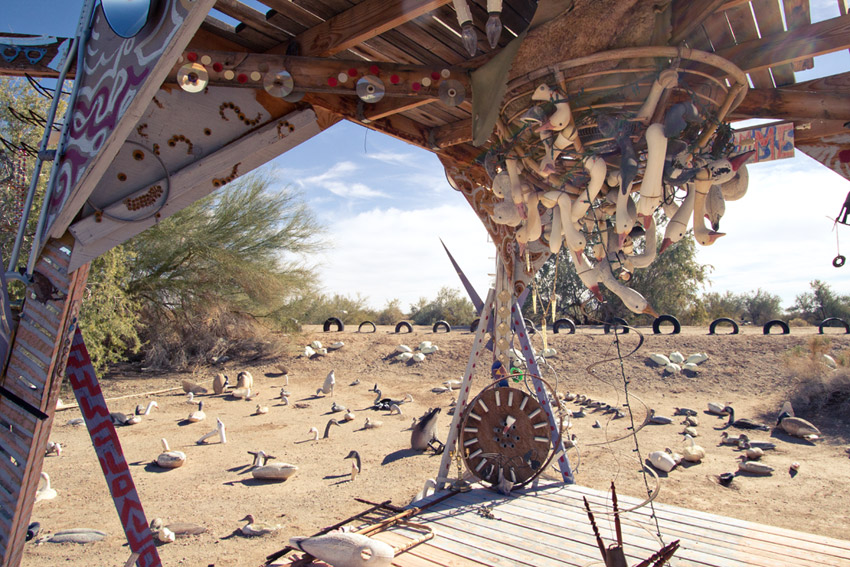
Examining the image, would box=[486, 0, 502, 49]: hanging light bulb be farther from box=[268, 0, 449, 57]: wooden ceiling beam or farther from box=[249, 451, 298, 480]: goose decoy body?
box=[249, 451, 298, 480]: goose decoy body

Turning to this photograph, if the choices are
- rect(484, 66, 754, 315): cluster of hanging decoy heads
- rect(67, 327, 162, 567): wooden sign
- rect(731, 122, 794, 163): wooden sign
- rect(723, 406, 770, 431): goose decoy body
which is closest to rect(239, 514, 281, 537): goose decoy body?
rect(67, 327, 162, 567): wooden sign

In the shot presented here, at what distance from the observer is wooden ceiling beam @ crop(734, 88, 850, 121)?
296 centimetres

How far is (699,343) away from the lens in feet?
40.4

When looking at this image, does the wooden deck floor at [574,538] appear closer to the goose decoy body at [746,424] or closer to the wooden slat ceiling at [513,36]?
the wooden slat ceiling at [513,36]

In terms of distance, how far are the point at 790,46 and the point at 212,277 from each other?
1371 centimetres

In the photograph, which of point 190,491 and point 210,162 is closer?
point 210,162

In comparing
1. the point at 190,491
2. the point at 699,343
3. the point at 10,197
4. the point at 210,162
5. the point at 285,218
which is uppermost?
the point at 285,218

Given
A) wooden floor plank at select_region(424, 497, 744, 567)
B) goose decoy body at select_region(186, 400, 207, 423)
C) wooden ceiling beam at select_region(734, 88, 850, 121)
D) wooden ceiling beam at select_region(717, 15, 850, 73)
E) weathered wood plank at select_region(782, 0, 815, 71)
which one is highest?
weathered wood plank at select_region(782, 0, 815, 71)

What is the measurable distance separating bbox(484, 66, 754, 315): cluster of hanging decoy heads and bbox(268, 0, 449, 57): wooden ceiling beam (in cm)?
65

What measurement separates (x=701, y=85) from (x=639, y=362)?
1079cm

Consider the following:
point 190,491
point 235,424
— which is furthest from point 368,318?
point 190,491

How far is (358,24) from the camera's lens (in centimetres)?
262

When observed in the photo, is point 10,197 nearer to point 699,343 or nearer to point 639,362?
point 639,362

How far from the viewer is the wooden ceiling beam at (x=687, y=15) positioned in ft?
6.42
